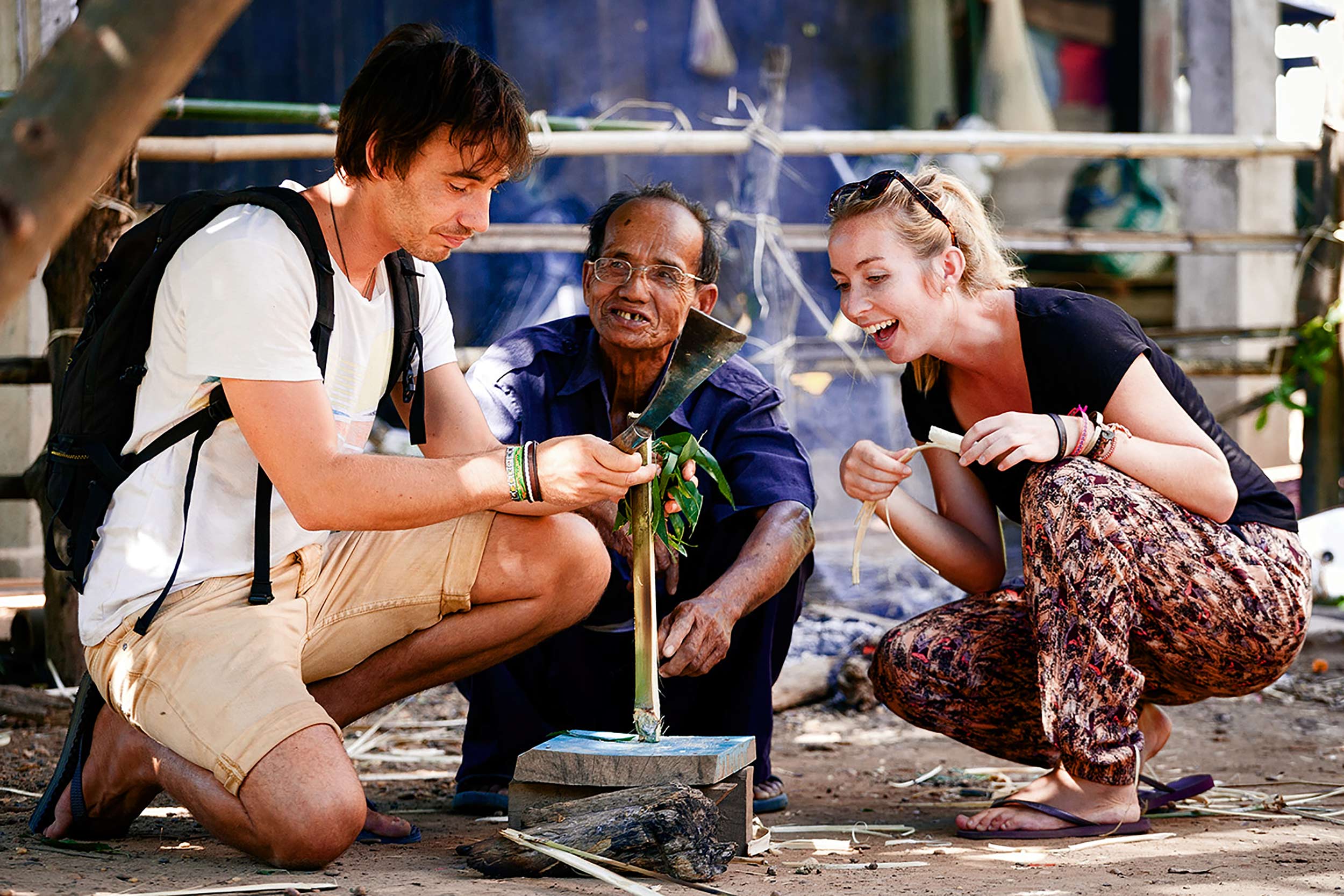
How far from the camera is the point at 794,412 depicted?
220 inches

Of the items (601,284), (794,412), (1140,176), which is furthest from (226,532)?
(1140,176)

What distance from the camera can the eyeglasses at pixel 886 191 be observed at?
273 cm

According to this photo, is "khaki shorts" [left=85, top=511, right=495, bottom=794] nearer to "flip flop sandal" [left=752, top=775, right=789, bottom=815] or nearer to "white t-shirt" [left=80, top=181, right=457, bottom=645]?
"white t-shirt" [left=80, top=181, right=457, bottom=645]

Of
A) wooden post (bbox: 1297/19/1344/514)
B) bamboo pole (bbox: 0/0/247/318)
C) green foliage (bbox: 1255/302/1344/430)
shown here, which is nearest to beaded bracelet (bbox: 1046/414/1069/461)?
bamboo pole (bbox: 0/0/247/318)

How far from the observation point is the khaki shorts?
2.21 meters

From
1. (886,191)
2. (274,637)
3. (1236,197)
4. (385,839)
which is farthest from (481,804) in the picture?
(1236,197)

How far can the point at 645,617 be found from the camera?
2.53m

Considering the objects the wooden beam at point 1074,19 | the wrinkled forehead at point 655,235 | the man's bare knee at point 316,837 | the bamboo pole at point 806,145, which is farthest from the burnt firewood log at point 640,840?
the wooden beam at point 1074,19

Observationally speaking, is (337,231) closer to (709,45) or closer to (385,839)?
(385,839)

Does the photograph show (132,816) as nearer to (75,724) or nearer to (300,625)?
(75,724)

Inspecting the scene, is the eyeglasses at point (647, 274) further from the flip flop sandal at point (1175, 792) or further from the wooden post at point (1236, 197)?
the wooden post at point (1236, 197)

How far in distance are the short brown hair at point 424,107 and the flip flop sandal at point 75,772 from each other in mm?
1148

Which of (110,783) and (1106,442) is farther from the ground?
(1106,442)

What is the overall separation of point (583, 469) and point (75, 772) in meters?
1.12
